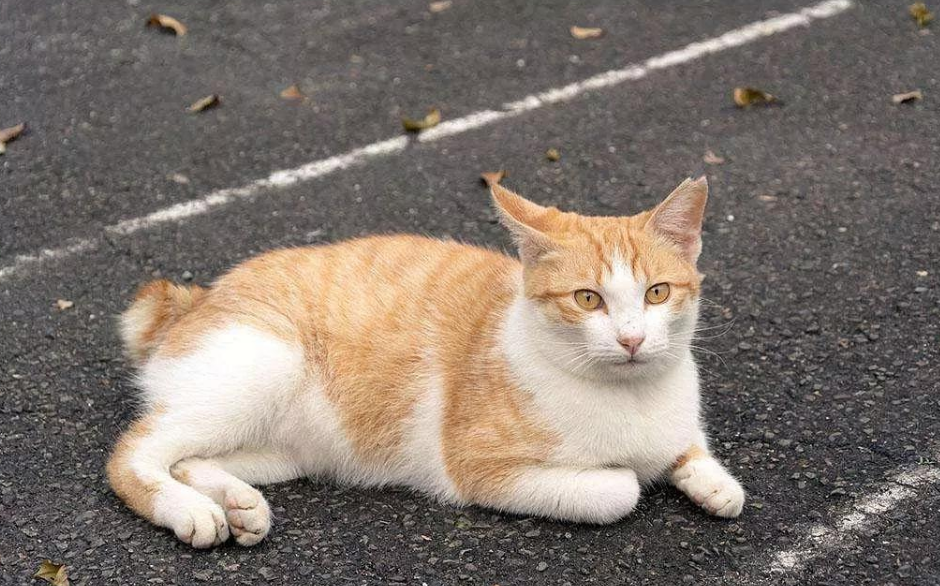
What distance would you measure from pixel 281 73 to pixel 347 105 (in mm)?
604

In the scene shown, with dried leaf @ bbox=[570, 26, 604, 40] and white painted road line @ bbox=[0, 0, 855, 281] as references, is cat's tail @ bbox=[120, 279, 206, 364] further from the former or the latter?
dried leaf @ bbox=[570, 26, 604, 40]

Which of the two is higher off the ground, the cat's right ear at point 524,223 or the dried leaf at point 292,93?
the cat's right ear at point 524,223

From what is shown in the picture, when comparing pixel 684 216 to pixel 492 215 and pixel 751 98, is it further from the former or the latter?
pixel 751 98

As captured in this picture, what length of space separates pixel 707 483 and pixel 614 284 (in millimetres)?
732

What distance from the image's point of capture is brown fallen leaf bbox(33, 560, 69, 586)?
3.35 m

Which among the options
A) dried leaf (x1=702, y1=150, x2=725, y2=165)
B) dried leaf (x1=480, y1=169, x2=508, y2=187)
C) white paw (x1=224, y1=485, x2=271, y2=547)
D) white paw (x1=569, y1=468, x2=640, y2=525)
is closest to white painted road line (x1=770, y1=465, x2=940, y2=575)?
white paw (x1=569, y1=468, x2=640, y2=525)

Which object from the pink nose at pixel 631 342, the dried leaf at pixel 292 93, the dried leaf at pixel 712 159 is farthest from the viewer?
the dried leaf at pixel 292 93

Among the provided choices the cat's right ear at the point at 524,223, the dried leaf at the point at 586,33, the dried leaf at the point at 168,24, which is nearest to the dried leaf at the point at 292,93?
the dried leaf at the point at 168,24

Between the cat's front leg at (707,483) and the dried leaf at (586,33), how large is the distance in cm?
397

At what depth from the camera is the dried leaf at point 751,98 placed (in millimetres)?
6378

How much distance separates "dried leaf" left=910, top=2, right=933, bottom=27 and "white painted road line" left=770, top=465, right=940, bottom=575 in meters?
4.19

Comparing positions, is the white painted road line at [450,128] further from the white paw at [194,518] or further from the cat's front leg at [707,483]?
the cat's front leg at [707,483]

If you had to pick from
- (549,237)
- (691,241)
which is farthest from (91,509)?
(691,241)

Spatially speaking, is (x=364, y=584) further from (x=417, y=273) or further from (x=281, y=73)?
(x=281, y=73)
